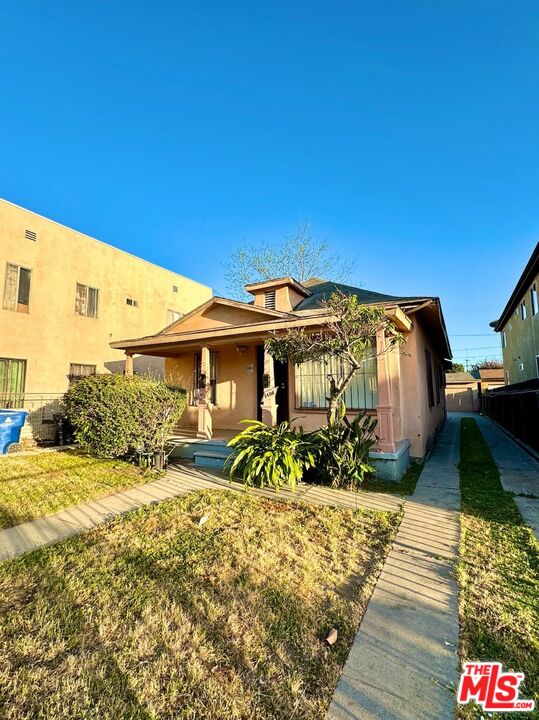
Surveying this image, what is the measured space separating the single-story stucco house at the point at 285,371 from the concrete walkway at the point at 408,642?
297cm

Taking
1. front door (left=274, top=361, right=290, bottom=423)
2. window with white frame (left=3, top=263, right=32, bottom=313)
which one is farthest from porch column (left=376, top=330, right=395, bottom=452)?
window with white frame (left=3, top=263, right=32, bottom=313)

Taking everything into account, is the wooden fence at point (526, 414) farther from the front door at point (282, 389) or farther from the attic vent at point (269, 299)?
the attic vent at point (269, 299)

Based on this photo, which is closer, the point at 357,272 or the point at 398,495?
the point at 398,495

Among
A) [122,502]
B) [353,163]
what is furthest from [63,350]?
[353,163]

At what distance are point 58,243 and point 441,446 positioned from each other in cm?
1476

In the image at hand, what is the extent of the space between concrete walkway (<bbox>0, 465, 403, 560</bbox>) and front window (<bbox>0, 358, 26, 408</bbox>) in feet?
24.0

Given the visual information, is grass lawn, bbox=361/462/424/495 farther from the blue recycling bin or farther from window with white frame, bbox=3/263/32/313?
window with white frame, bbox=3/263/32/313

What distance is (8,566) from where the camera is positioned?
328 cm

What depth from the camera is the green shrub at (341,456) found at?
5.92 m

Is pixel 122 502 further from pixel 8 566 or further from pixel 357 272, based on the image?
pixel 357 272

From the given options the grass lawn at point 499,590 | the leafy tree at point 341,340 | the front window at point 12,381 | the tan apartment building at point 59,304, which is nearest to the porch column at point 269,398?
the leafy tree at point 341,340

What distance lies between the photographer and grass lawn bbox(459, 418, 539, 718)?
85.9 inches

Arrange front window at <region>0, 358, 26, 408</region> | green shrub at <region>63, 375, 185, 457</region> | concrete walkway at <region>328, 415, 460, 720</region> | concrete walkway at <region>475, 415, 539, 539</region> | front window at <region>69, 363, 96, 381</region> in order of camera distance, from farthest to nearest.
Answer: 1. front window at <region>69, 363, 96, 381</region>
2. front window at <region>0, 358, 26, 408</region>
3. green shrub at <region>63, 375, 185, 457</region>
4. concrete walkway at <region>475, 415, 539, 539</region>
5. concrete walkway at <region>328, 415, 460, 720</region>

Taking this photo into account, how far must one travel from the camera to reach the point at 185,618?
2.54 meters
